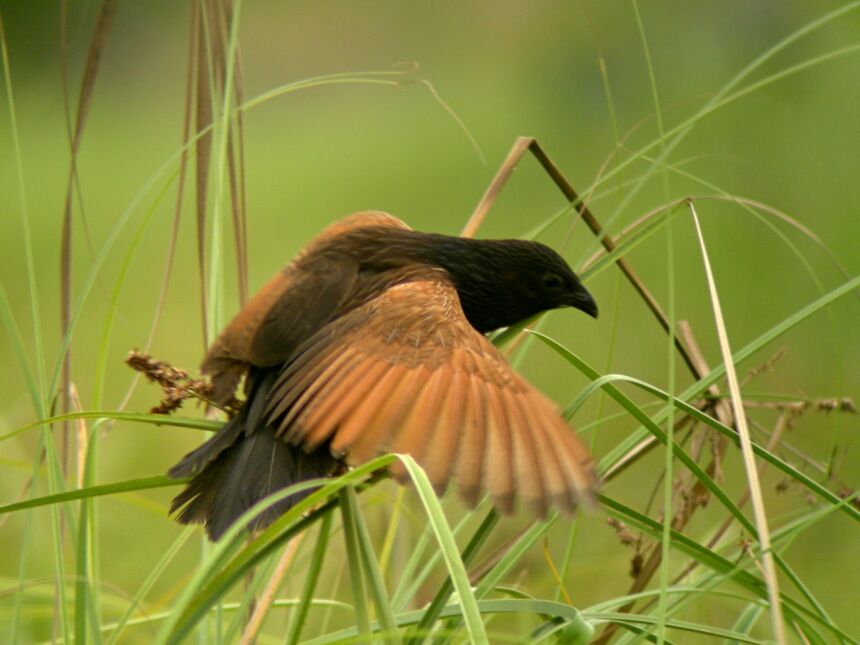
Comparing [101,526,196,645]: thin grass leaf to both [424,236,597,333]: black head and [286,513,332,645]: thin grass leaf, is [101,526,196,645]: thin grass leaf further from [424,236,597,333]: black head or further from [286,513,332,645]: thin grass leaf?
[424,236,597,333]: black head

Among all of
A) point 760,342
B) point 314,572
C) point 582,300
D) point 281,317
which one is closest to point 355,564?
point 314,572

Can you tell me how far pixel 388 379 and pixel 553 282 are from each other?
574 millimetres

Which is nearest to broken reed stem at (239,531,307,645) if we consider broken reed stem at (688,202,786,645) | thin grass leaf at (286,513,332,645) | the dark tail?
the dark tail

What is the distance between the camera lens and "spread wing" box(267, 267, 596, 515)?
92cm

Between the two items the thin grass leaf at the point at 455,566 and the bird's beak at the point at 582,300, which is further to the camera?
the bird's beak at the point at 582,300

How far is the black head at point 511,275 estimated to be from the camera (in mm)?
1663

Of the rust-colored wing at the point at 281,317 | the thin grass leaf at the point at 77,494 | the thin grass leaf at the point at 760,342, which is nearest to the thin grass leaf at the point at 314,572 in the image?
the thin grass leaf at the point at 77,494

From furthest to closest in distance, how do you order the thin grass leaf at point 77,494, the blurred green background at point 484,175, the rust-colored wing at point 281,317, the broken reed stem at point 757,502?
the blurred green background at point 484,175
the rust-colored wing at point 281,317
the thin grass leaf at point 77,494
the broken reed stem at point 757,502

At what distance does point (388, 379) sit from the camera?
115 centimetres

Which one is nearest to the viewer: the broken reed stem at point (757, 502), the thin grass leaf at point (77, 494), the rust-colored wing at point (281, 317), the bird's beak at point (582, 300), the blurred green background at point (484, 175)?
the broken reed stem at point (757, 502)

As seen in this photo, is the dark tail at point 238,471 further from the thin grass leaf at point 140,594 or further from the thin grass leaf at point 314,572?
the thin grass leaf at point 314,572

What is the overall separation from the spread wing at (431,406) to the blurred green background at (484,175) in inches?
27.0

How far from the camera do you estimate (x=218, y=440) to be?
49.5 inches

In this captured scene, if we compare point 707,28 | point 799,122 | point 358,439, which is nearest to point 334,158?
point 707,28
